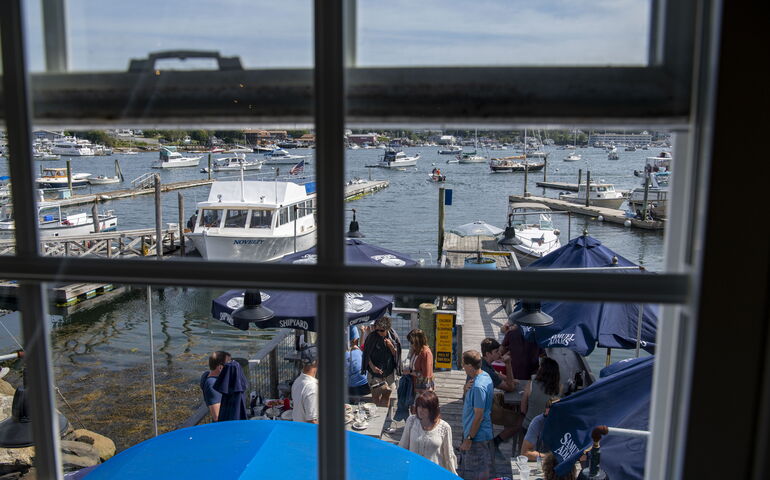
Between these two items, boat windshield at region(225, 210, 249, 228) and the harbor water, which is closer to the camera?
the harbor water

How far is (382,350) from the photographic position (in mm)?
4434

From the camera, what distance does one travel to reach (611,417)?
2.69m

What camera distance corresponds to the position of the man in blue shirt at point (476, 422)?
344cm

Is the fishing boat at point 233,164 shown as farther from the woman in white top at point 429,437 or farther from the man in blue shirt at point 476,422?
the woman in white top at point 429,437

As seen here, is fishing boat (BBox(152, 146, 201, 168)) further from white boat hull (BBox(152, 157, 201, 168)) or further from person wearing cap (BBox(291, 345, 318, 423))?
person wearing cap (BBox(291, 345, 318, 423))

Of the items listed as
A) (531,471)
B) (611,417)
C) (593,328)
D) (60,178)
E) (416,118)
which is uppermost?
(416,118)

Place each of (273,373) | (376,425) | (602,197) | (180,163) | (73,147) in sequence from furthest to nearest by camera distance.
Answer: (602,197), (180,163), (73,147), (273,373), (376,425)

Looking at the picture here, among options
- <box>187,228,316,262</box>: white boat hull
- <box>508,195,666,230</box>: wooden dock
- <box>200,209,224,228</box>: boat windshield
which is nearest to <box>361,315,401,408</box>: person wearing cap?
<box>187,228,316,262</box>: white boat hull

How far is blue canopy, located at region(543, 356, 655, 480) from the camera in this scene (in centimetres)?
269

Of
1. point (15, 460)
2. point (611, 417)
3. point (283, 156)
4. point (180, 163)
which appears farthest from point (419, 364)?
point (180, 163)

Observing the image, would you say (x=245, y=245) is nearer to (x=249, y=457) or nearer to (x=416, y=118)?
(x=249, y=457)

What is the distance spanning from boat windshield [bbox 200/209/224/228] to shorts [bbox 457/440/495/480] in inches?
338

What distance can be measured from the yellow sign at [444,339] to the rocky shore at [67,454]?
2.84 m

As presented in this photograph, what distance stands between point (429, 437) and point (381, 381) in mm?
1234
